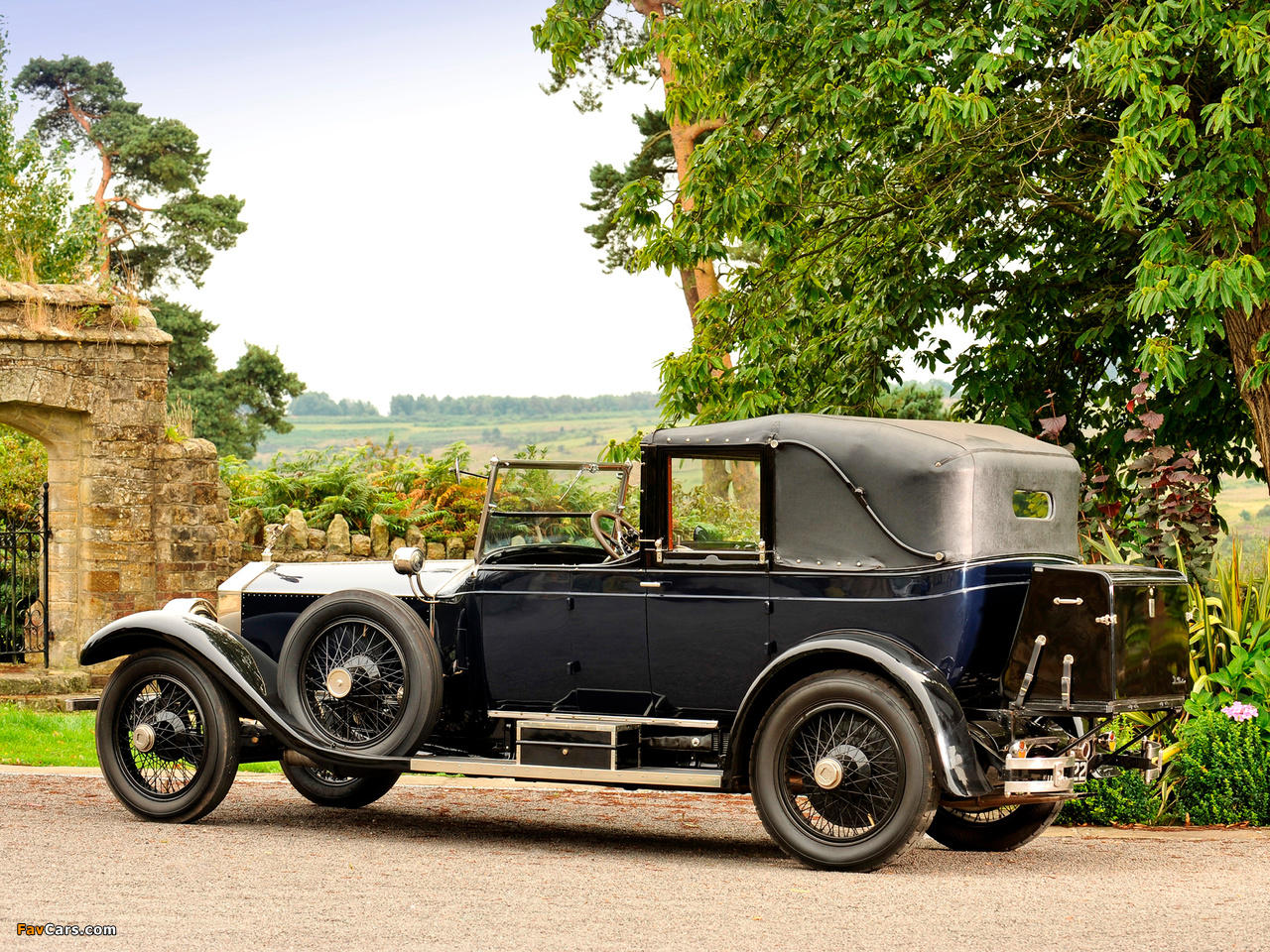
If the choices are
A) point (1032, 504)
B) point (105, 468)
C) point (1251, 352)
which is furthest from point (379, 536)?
point (1032, 504)

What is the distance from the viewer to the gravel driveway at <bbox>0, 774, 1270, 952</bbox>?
195 inches

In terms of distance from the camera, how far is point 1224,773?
7855 mm

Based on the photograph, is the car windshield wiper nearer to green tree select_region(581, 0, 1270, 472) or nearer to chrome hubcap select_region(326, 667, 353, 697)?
chrome hubcap select_region(326, 667, 353, 697)

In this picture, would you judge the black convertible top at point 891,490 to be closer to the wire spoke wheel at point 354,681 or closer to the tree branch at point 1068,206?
the wire spoke wheel at point 354,681

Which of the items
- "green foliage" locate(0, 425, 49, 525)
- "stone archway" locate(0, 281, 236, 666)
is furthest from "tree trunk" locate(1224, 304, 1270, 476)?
"green foliage" locate(0, 425, 49, 525)

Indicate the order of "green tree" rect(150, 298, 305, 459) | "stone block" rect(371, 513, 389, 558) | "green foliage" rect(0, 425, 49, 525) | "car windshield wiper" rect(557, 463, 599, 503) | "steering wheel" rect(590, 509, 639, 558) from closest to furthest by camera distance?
"steering wheel" rect(590, 509, 639, 558)
"car windshield wiper" rect(557, 463, 599, 503)
"stone block" rect(371, 513, 389, 558)
"green foliage" rect(0, 425, 49, 525)
"green tree" rect(150, 298, 305, 459)

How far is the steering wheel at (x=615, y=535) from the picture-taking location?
7469 mm

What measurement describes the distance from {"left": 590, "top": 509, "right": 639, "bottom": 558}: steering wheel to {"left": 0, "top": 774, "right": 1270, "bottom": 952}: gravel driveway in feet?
4.97

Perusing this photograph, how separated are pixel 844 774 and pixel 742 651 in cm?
75

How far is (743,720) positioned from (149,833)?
308 cm

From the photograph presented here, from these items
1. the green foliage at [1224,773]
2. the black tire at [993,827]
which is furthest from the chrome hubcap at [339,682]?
the green foliage at [1224,773]

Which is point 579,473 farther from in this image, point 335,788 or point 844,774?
point 844,774

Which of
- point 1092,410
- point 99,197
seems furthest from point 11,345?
point 99,197

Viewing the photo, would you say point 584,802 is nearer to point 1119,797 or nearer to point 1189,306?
point 1119,797
